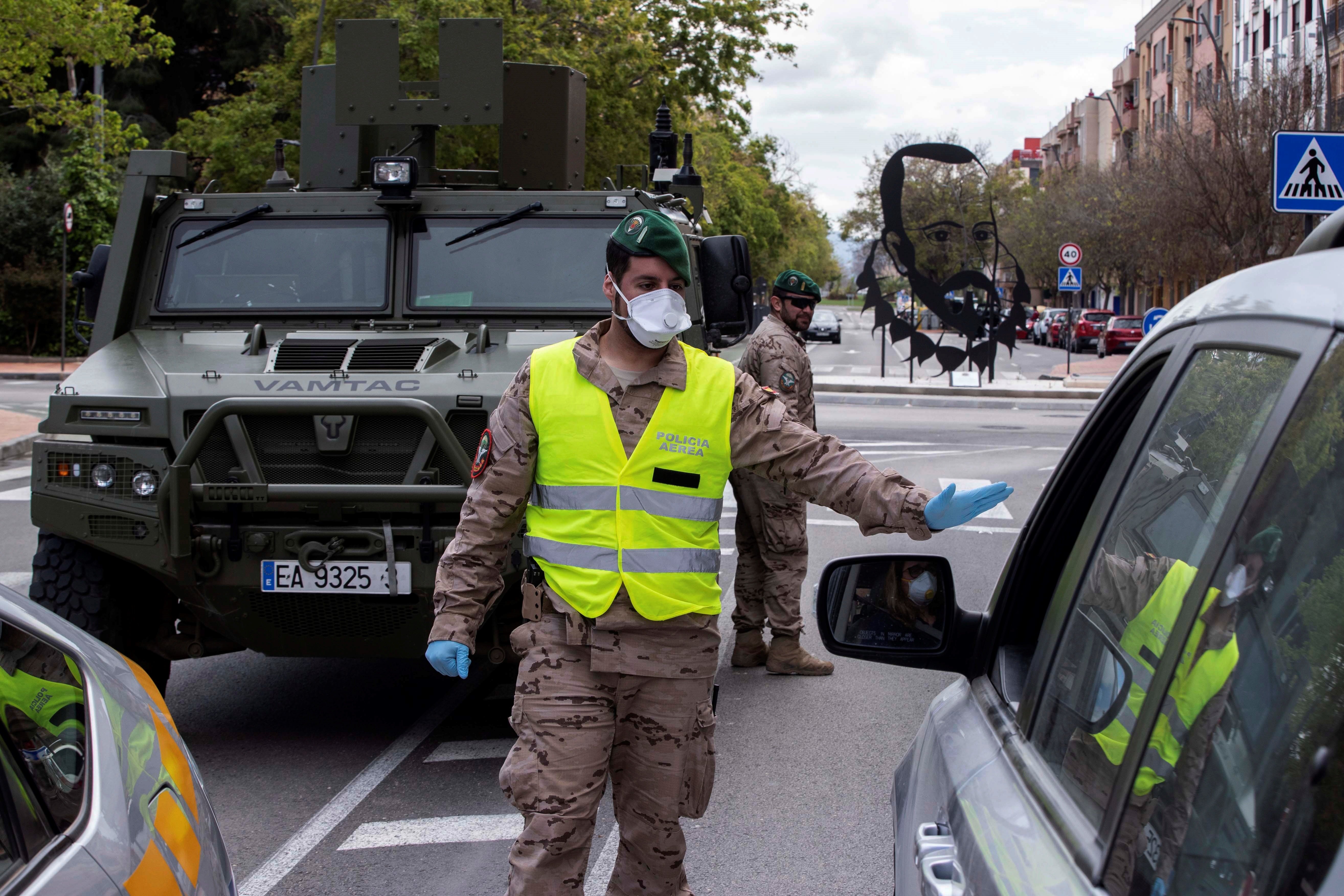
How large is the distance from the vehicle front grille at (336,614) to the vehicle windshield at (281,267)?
1.70 metres

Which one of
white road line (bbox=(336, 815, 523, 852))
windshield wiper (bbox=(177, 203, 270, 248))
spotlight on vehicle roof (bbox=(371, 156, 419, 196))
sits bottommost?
white road line (bbox=(336, 815, 523, 852))

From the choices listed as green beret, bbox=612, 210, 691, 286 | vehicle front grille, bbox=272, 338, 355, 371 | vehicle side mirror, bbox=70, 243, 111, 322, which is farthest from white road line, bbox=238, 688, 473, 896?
vehicle side mirror, bbox=70, 243, 111, 322

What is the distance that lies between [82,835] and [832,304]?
496 ft

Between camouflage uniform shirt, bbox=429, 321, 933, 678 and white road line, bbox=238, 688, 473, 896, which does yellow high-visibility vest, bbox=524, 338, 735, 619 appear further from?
white road line, bbox=238, 688, 473, 896

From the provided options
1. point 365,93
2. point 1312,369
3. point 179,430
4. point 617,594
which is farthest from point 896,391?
point 1312,369

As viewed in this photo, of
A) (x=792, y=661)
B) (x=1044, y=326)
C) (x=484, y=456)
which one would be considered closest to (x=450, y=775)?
(x=792, y=661)

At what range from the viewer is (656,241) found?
11.5ft

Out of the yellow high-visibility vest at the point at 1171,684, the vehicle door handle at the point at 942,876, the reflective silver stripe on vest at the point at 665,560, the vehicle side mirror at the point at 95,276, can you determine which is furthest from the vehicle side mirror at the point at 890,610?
the vehicle side mirror at the point at 95,276

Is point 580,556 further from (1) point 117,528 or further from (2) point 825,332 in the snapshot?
(2) point 825,332

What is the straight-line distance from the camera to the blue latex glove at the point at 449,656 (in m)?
3.29

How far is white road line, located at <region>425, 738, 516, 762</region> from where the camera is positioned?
551 centimetres

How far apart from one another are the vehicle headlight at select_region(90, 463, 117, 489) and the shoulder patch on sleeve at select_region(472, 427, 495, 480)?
243 centimetres

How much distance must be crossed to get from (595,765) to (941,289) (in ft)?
77.5

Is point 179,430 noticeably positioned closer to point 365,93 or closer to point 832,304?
point 365,93
